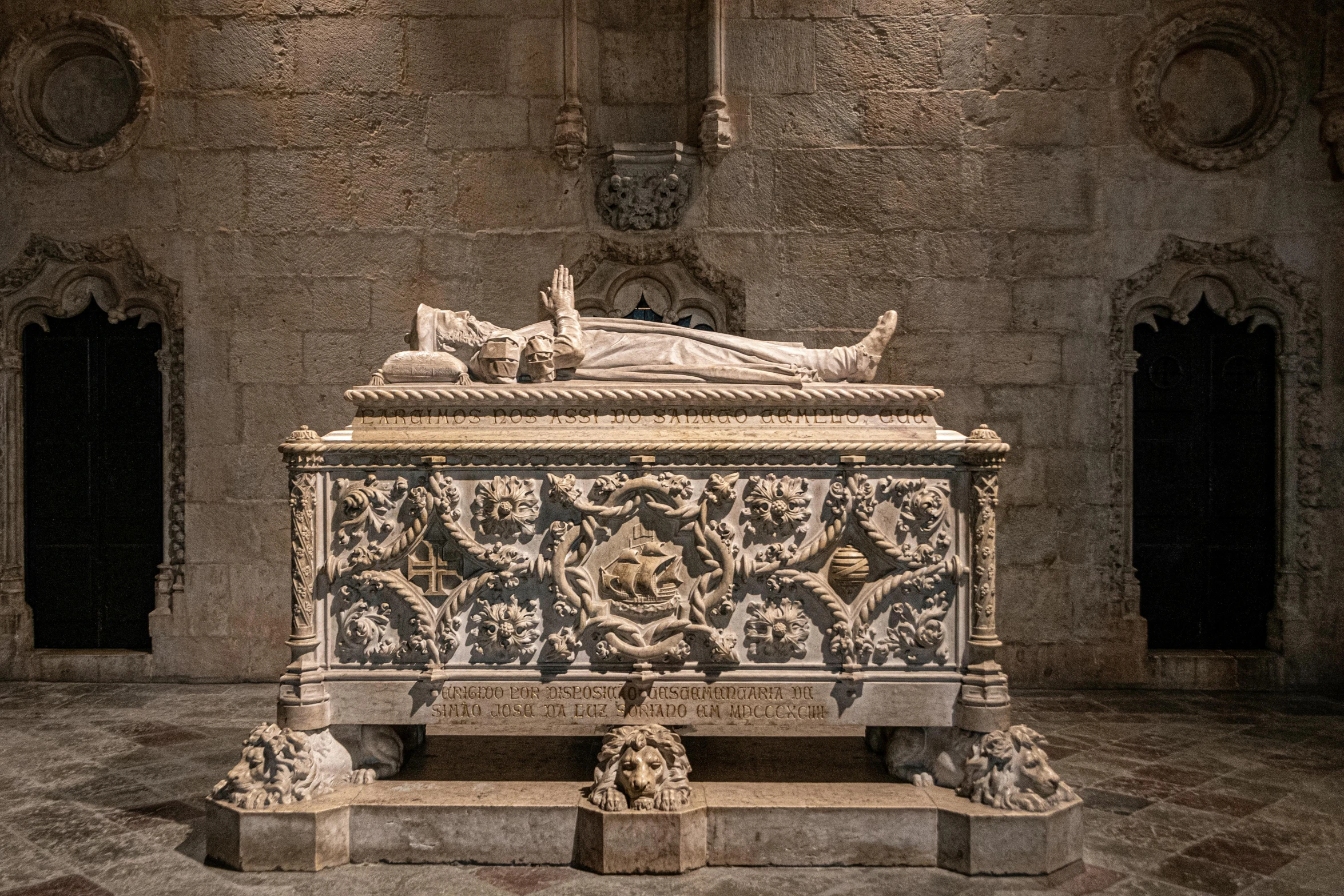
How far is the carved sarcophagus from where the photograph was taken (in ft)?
11.6

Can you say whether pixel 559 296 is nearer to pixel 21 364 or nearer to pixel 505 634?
pixel 505 634

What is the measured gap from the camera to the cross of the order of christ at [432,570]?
358 centimetres

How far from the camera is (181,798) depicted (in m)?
3.91

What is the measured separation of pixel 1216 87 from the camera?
19.6 ft

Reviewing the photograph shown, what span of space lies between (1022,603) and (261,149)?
5079mm

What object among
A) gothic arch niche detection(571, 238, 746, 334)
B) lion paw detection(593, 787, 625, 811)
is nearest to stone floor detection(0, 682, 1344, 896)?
lion paw detection(593, 787, 625, 811)

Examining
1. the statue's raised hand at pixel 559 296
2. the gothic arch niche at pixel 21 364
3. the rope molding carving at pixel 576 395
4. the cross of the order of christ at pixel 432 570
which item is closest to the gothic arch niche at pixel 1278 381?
the rope molding carving at pixel 576 395

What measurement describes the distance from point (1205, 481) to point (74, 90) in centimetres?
700

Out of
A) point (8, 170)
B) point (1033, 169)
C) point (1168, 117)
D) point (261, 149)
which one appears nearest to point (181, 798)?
point (261, 149)

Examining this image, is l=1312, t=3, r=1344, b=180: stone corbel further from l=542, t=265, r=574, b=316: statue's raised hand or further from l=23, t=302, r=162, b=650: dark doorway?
l=23, t=302, r=162, b=650: dark doorway

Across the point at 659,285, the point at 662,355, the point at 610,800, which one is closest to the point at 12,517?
the point at 659,285

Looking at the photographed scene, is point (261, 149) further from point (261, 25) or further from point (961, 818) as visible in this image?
point (961, 818)

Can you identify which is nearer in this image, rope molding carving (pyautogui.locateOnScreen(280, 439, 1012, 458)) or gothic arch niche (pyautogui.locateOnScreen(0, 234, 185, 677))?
rope molding carving (pyautogui.locateOnScreen(280, 439, 1012, 458))

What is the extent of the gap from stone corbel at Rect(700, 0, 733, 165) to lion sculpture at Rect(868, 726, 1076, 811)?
3587 millimetres
